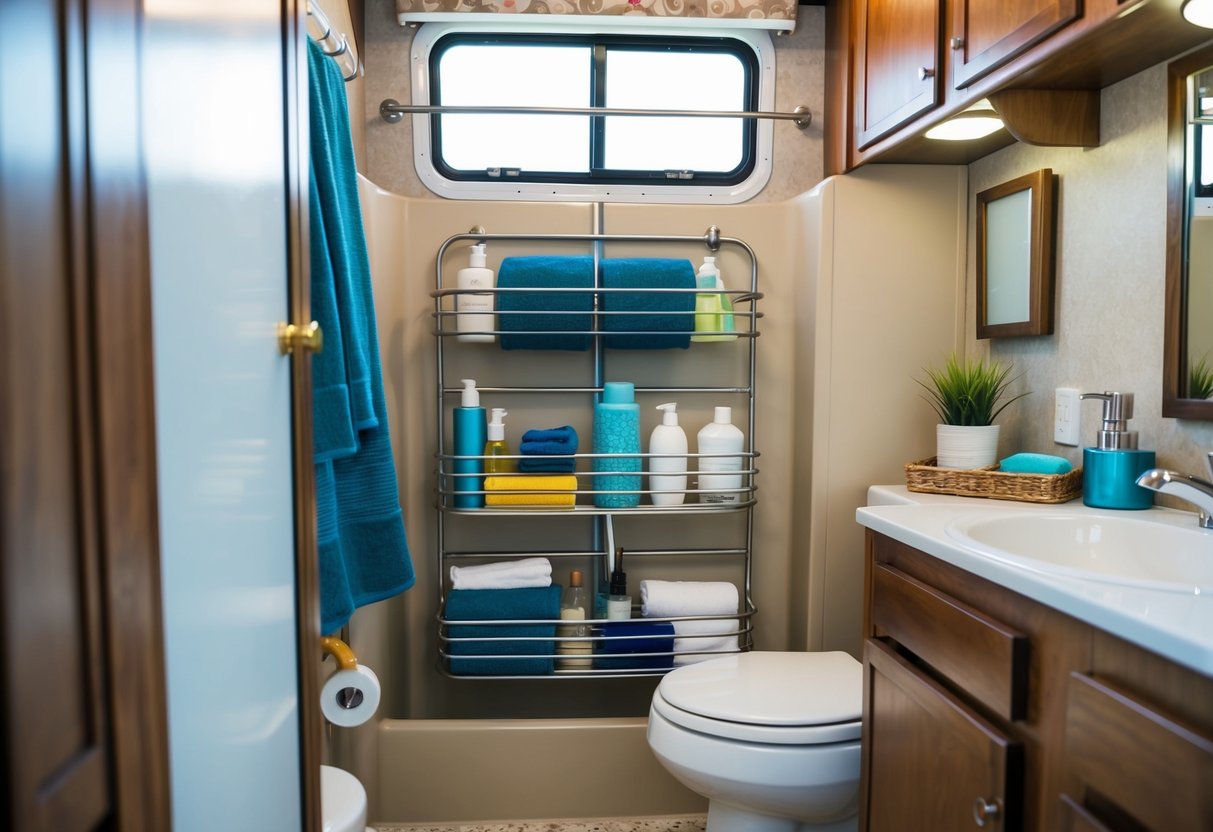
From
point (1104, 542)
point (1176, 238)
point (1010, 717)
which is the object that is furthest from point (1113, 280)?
point (1010, 717)

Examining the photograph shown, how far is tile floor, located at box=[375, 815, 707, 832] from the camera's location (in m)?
2.05

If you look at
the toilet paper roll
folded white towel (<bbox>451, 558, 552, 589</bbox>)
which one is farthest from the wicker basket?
the toilet paper roll

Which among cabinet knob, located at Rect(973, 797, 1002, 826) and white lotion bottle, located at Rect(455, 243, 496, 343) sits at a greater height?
white lotion bottle, located at Rect(455, 243, 496, 343)

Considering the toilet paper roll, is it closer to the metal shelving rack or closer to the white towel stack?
the metal shelving rack

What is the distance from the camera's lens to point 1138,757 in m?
0.82

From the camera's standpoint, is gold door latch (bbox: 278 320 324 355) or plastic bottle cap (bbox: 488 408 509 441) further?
plastic bottle cap (bbox: 488 408 509 441)

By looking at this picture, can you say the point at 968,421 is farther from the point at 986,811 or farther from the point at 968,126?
the point at 986,811

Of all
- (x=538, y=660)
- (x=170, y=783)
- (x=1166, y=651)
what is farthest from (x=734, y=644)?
(x=170, y=783)

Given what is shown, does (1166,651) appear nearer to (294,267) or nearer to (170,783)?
(170,783)

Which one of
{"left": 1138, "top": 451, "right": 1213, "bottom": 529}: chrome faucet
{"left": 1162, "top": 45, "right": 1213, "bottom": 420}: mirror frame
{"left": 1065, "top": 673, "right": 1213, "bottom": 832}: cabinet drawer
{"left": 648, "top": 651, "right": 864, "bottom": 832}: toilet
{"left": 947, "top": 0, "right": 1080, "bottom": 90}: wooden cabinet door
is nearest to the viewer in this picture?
{"left": 1065, "top": 673, "right": 1213, "bottom": 832}: cabinet drawer

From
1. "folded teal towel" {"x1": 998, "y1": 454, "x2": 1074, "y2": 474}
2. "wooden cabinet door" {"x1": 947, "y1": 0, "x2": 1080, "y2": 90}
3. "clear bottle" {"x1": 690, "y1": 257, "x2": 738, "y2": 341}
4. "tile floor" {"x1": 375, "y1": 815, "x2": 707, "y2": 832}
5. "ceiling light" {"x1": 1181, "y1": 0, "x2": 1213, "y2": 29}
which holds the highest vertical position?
"wooden cabinet door" {"x1": 947, "y1": 0, "x2": 1080, "y2": 90}

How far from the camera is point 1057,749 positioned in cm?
97

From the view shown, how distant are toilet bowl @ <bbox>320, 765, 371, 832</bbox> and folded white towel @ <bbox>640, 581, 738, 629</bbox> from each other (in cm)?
86

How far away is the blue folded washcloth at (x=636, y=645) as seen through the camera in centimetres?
209
